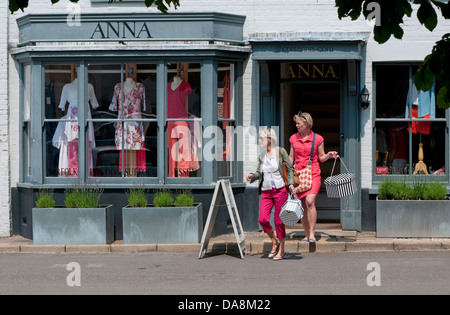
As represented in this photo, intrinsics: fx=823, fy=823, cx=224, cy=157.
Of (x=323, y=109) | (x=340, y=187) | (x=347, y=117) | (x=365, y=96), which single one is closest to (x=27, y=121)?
(x=347, y=117)

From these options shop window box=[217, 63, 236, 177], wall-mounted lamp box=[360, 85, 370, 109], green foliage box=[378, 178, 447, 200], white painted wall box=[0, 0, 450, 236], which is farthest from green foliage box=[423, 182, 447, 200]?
shop window box=[217, 63, 236, 177]

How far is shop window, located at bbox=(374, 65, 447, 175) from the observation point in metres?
13.9

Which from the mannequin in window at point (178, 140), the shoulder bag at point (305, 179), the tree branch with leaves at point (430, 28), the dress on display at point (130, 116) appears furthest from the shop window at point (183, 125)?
the tree branch with leaves at point (430, 28)

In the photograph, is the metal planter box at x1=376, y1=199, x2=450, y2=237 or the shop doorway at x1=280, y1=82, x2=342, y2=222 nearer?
the metal planter box at x1=376, y1=199, x2=450, y2=237

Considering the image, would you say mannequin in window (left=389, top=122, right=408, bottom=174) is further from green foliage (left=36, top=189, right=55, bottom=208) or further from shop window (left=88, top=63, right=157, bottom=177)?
green foliage (left=36, top=189, right=55, bottom=208)

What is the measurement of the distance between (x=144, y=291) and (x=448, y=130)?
6870mm

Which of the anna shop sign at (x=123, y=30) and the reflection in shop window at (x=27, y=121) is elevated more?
the anna shop sign at (x=123, y=30)

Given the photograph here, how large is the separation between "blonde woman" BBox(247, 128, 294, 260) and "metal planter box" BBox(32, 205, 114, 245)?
275cm

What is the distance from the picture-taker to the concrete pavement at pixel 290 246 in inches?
487

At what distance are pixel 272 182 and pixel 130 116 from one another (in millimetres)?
3353

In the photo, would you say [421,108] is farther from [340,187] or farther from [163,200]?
[163,200]

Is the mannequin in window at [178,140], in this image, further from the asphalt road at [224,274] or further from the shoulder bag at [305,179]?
the shoulder bag at [305,179]

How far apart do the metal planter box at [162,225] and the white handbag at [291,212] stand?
195 cm

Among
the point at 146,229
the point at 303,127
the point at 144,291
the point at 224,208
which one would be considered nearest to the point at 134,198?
the point at 146,229
